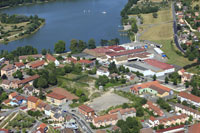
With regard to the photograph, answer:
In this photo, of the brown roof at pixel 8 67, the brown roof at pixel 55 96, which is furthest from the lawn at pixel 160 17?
the brown roof at pixel 55 96

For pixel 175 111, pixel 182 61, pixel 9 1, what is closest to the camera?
pixel 175 111

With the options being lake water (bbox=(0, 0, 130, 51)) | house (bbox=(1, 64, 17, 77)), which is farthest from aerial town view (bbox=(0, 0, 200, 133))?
lake water (bbox=(0, 0, 130, 51))

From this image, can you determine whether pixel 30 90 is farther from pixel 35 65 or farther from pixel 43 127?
pixel 43 127

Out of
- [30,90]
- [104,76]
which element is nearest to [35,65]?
[30,90]

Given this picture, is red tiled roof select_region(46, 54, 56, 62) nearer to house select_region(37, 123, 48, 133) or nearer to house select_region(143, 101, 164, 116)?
house select_region(37, 123, 48, 133)

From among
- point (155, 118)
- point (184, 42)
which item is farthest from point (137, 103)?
point (184, 42)

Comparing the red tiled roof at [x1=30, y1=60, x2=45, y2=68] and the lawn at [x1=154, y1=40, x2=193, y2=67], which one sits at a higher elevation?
the lawn at [x1=154, y1=40, x2=193, y2=67]

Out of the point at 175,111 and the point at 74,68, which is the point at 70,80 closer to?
the point at 74,68
